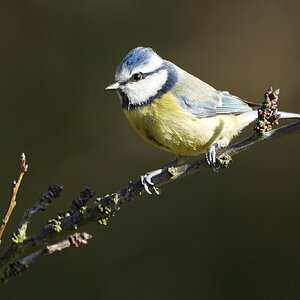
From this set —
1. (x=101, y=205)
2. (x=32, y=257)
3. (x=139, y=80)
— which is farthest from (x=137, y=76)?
(x=32, y=257)

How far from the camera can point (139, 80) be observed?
2.35 meters

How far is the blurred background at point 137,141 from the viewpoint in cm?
317

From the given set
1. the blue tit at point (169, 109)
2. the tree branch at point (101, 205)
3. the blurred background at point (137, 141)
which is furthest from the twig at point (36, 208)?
the blurred background at point (137, 141)

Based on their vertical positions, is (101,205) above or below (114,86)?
below

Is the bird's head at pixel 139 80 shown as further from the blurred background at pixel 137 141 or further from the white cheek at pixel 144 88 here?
the blurred background at pixel 137 141

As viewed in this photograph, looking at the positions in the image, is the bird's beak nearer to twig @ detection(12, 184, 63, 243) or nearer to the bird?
the bird

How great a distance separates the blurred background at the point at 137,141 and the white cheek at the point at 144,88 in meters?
1.00

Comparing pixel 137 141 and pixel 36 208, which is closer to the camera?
pixel 36 208

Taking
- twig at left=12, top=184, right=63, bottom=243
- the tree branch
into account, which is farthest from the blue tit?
twig at left=12, top=184, right=63, bottom=243

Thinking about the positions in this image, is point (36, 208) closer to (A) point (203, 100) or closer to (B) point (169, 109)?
(B) point (169, 109)

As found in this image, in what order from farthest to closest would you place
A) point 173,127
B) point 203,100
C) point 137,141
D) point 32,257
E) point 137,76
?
point 137,141
point 203,100
point 137,76
point 173,127
point 32,257

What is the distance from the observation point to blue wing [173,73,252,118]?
2.37m

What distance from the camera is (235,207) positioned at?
10.7 feet

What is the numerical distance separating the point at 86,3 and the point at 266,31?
4.04ft
